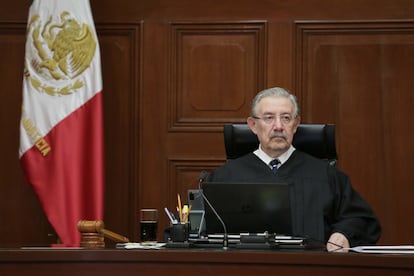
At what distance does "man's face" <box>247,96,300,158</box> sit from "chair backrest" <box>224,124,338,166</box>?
0.08 meters

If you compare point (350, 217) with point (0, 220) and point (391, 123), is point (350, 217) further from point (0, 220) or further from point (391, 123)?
point (0, 220)

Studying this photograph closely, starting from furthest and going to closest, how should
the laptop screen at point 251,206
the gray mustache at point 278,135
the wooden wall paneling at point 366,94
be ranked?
the wooden wall paneling at point 366,94 < the gray mustache at point 278,135 < the laptop screen at point 251,206

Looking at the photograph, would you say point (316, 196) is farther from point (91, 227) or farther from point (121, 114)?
point (121, 114)

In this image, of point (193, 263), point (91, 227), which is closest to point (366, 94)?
point (91, 227)

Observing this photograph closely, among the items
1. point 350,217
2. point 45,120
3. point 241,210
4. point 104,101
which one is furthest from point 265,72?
point 241,210

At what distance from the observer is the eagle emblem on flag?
217 inches

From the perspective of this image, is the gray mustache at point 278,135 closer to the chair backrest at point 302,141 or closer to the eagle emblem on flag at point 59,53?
Answer: the chair backrest at point 302,141

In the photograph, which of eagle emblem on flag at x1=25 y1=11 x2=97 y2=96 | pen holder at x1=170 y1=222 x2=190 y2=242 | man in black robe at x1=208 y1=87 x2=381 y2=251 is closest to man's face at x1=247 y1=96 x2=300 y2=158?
man in black robe at x1=208 y1=87 x2=381 y2=251

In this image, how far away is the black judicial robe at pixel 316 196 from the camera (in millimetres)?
4254

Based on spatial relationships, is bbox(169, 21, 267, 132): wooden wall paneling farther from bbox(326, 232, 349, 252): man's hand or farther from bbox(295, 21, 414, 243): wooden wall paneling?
bbox(326, 232, 349, 252): man's hand

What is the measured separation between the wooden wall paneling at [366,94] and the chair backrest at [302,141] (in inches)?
49.5

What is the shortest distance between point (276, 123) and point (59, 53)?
1.69 m

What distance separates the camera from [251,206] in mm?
3594

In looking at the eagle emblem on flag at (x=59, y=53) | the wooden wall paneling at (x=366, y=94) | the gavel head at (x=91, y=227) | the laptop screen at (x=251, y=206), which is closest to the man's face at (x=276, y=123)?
the laptop screen at (x=251, y=206)
